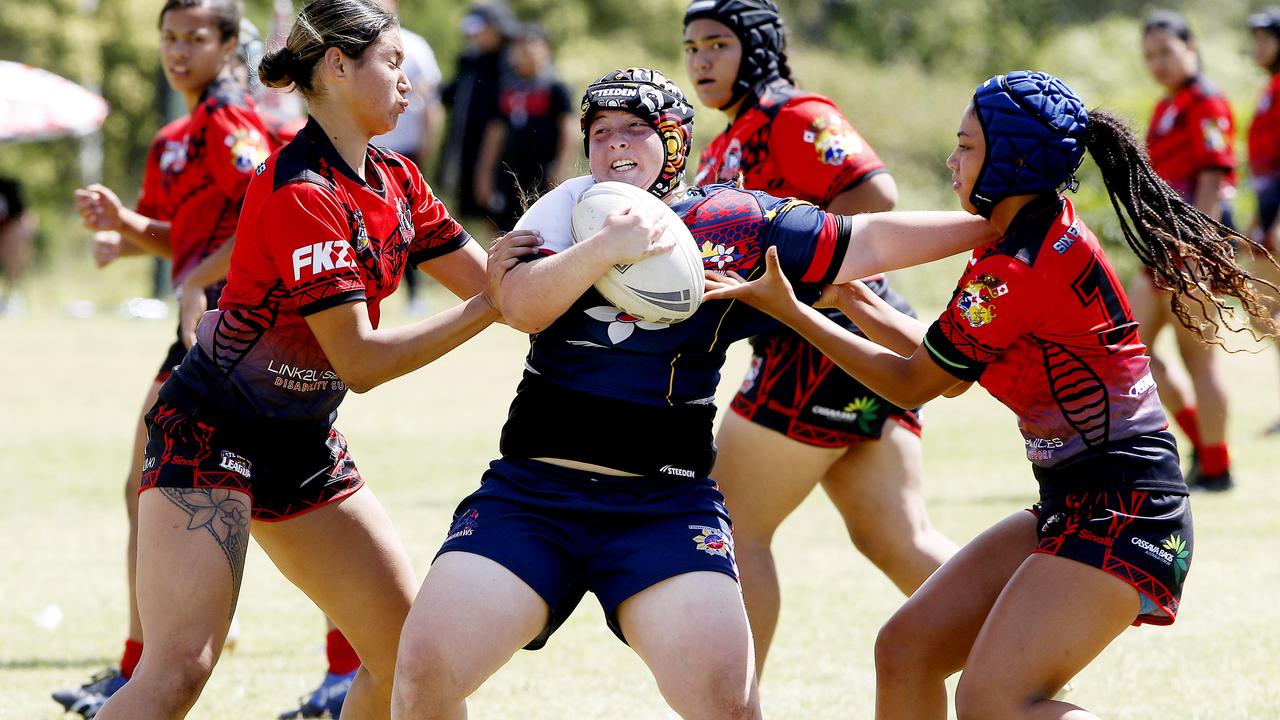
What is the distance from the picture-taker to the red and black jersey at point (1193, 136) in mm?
9547

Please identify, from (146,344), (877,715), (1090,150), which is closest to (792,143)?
(1090,150)

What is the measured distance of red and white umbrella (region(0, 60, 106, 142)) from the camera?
14578 mm

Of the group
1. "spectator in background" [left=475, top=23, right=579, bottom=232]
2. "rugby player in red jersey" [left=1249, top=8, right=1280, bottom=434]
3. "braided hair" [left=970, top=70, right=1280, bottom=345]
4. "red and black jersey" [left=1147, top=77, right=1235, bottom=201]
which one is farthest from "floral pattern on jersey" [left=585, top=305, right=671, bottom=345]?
"spectator in background" [left=475, top=23, right=579, bottom=232]

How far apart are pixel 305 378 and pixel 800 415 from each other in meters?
1.79

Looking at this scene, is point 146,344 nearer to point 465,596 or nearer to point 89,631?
point 89,631

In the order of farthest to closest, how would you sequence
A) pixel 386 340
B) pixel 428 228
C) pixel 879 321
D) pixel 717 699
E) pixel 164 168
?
pixel 164 168, pixel 428 228, pixel 879 321, pixel 386 340, pixel 717 699

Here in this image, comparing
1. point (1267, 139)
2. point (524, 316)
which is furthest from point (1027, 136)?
point (1267, 139)

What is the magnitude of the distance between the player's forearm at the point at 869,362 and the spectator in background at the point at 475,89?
12.9 metres

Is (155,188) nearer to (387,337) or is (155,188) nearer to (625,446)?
(387,337)

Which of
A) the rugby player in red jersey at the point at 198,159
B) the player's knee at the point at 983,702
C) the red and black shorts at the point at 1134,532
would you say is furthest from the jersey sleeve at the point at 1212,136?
the player's knee at the point at 983,702

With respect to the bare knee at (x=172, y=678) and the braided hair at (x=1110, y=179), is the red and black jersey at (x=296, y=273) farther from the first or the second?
the braided hair at (x=1110, y=179)

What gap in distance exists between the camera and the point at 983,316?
3830 mm

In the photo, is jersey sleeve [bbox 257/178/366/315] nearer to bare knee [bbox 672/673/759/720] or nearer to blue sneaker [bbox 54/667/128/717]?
bare knee [bbox 672/673/759/720]

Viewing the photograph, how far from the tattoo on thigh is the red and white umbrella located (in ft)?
37.1
